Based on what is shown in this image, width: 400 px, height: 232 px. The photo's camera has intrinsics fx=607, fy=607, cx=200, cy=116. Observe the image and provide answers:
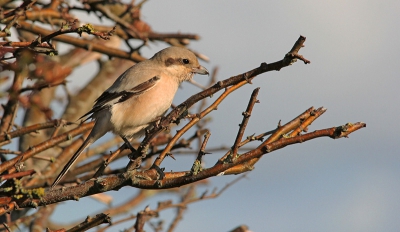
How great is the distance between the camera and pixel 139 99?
5.22 m

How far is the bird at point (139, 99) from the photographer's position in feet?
16.8

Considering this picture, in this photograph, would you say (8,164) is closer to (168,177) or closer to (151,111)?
(168,177)

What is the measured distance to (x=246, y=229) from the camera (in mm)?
3658

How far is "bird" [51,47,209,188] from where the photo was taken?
5.13 meters

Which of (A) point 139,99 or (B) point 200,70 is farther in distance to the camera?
(B) point 200,70

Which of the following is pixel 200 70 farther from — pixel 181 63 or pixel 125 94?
pixel 125 94

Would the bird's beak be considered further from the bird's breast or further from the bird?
the bird's breast

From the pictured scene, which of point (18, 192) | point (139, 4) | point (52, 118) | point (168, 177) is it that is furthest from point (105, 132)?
point (18, 192)

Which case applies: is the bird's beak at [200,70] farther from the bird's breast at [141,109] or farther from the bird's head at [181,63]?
the bird's breast at [141,109]

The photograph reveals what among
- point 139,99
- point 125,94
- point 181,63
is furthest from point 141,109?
point 181,63

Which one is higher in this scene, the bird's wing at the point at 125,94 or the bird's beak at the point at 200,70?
the bird's beak at the point at 200,70

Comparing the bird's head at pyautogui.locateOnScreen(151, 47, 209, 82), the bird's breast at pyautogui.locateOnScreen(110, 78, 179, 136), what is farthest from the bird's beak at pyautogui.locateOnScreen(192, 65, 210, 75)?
the bird's breast at pyautogui.locateOnScreen(110, 78, 179, 136)

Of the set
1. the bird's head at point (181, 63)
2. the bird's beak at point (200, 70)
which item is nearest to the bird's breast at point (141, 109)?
the bird's head at point (181, 63)

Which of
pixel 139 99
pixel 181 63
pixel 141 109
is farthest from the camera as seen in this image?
pixel 181 63
